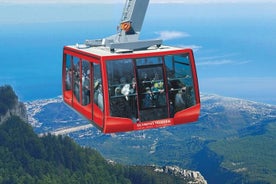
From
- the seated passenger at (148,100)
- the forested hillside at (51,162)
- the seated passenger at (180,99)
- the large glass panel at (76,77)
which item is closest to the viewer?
the seated passenger at (148,100)

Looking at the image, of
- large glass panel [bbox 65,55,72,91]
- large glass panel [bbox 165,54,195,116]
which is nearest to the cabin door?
large glass panel [bbox 165,54,195,116]

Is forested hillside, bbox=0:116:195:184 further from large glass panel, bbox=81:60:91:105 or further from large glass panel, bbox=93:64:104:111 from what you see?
large glass panel, bbox=93:64:104:111

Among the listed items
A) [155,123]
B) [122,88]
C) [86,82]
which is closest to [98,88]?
[122,88]

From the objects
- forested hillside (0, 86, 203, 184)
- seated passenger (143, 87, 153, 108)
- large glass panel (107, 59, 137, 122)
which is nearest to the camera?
large glass panel (107, 59, 137, 122)

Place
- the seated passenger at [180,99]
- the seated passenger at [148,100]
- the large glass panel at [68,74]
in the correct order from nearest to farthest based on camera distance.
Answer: the seated passenger at [148,100] → the seated passenger at [180,99] → the large glass panel at [68,74]

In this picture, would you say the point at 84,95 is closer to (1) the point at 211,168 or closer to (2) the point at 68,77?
(2) the point at 68,77

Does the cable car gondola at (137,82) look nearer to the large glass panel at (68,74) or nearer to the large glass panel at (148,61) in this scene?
the large glass panel at (148,61)

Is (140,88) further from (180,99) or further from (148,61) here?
(180,99)

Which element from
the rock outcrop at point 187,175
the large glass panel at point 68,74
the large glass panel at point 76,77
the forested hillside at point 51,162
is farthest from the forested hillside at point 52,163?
the large glass panel at point 76,77
